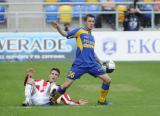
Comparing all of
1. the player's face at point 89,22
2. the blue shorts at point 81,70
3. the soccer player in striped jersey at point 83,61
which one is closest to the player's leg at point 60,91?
the soccer player in striped jersey at point 83,61

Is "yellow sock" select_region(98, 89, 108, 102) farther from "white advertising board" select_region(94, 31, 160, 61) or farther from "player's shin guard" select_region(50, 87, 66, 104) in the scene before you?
"white advertising board" select_region(94, 31, 160, 61)

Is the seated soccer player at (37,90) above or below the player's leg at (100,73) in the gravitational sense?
below

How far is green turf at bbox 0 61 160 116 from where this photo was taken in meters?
13.8

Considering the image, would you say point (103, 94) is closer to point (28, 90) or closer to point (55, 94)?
point (55, 94)

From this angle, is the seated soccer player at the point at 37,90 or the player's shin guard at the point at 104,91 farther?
the player's shin guard at the point at 104,91

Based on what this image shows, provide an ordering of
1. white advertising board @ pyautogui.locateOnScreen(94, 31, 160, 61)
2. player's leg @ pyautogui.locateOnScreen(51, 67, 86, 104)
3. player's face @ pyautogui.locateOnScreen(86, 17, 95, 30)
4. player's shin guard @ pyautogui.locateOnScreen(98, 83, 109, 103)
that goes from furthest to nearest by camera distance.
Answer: white advertising board @ pyautogui.locateOnScreen(94, 31, 160, 61) → player's shin guard @ pyautogui.locateOnScreen(98, 83, 109, 103) → player's leg @ pyautogui.locateOnScreen(51, 67, 86, 104) → player's face @ pyautogui.locateOnScreen(86, 17, 95, 30)

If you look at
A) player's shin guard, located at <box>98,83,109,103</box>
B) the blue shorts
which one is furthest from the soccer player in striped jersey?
player's shin guard, located at <box>98,83,109,103</box>

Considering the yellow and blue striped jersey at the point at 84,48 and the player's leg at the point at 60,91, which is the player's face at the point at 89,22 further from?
Answer: the player's leg at the point at 60,91

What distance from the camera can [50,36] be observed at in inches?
1045

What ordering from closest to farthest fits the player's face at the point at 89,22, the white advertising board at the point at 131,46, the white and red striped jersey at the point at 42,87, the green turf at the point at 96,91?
the green turf at the point at 96,91, the player's face at the point at 89,22, the white and red striped jersey at the point at 42,87, the white advertising board at the point at 131,46

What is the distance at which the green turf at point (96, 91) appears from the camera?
13.8m

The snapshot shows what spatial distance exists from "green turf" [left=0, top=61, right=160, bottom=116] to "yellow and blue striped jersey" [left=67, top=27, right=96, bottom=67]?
1.06m

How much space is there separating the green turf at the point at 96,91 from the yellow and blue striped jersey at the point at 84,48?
1062mm

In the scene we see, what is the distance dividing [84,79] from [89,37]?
6.44 m
